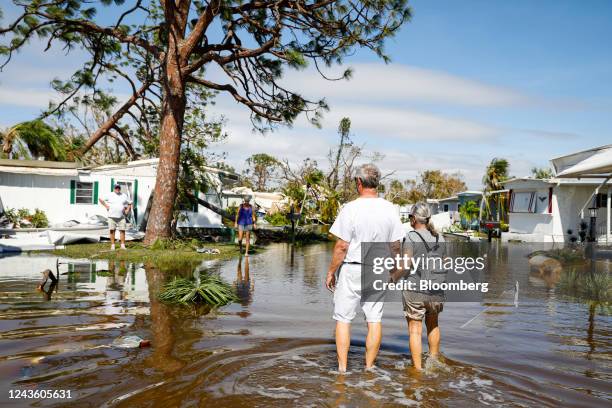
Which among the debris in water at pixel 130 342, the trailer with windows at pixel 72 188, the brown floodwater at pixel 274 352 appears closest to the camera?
the brown floodwater at pixel 274 352

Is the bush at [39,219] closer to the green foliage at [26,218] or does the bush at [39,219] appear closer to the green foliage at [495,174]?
the green foliage at [26,218]

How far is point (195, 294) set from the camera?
7973mm

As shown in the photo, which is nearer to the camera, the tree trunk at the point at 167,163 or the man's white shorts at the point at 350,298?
the man's white shorts at the point at 350,298

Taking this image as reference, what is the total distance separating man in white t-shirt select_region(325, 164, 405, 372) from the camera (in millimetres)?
4926

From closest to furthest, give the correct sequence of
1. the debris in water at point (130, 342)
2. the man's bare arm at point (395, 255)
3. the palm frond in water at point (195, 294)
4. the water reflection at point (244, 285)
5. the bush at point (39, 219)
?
the man's bare arm at point (395, 255)
the debris in water at point (130, 342)
the palm frond in water at point (195, 294)
the water reflection at point (244, 285)
the bush at point (39, 219)

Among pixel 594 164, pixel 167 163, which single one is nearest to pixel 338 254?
pixel 594 164

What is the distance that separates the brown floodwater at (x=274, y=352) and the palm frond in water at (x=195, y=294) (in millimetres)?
280

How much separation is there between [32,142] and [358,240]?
22372 millimetres

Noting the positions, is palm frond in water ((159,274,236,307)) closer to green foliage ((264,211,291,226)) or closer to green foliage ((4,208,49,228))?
green foliage ((4,208,49,228))

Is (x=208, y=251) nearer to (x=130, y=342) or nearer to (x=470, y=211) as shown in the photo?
(x=130, y=342)

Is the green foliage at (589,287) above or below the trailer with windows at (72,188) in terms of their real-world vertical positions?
below

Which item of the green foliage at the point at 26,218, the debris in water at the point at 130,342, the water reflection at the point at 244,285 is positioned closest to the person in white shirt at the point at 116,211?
the water reflection at the point at 244,285

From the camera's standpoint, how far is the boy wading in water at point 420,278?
5109mm

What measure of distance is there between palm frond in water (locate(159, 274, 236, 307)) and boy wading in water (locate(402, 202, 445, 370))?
3.64m
